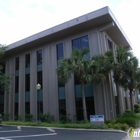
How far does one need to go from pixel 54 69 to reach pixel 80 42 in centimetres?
482

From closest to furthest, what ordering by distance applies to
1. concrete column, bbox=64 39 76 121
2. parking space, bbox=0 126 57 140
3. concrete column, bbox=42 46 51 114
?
parking space, bbox=0 126 57 140, concrete column, bbox=64 39 76 121, concrete column, bbox=42 46 51 114

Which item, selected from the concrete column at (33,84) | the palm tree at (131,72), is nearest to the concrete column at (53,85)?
the concrete column at (33,84)

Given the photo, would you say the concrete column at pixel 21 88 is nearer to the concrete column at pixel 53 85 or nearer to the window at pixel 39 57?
the window at pixel 39 57

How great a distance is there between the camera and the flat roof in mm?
17719

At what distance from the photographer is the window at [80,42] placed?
770 inches

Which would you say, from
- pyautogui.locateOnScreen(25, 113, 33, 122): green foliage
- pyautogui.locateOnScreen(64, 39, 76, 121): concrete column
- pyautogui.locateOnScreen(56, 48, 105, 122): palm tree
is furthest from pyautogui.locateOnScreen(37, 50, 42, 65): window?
pyautogui.locateOnScreen(56, 48, 105, 122): palm tree

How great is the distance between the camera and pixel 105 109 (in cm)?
1677

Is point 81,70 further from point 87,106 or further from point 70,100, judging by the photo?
point 70,100

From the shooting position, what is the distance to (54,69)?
21.3 meters

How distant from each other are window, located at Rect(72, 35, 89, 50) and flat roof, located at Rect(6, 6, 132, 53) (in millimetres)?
1061

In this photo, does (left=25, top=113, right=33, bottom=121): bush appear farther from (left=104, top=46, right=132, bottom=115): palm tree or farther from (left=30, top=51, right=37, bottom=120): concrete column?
(left=104, top=46, right=132, bottom=115): palm tree

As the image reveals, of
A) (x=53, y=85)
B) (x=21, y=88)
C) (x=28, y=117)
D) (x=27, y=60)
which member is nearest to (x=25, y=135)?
(x=53, y=85)

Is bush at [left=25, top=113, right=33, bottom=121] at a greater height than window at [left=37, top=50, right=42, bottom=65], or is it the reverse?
window at [left=37, top=50, right=42, bottom=65]

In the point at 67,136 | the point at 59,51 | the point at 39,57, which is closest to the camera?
the point at 67,136
